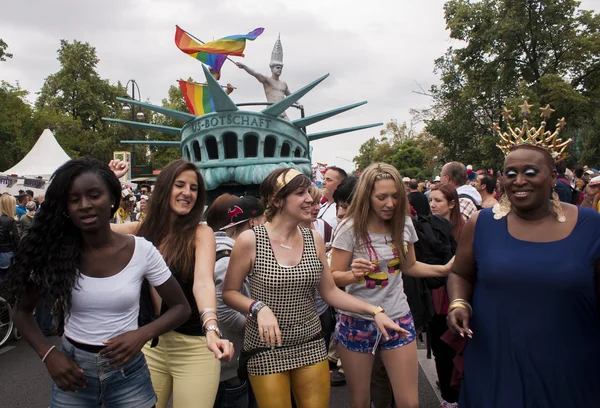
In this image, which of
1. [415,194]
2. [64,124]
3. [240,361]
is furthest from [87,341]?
[64,124]

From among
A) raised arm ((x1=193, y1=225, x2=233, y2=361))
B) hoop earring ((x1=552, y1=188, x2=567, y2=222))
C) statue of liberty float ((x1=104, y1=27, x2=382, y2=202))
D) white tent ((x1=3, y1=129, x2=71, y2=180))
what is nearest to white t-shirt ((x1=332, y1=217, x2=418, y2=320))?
raised arm ((x1=193, y1=225, x2=233, y2=361))

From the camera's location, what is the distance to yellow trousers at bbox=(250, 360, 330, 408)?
251cm

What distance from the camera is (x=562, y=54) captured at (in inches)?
888

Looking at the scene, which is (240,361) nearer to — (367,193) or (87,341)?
(87,341)

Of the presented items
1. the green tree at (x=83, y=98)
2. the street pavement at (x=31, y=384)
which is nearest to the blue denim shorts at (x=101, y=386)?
the street pavement at (x=31, y=384)

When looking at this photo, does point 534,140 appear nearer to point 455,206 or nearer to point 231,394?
point 455,206

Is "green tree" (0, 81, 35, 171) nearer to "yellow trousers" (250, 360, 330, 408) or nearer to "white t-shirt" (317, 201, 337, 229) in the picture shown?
"white t-shirt" (317, 201, 337, 229)

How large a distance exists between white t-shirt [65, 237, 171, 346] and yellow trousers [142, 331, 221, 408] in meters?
0.52

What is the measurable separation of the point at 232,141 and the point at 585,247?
14.2 metres

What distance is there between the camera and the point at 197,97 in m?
16.7

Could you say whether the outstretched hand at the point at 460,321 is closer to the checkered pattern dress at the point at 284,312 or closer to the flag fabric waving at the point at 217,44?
the checkered pattern dress at the point at 284,312

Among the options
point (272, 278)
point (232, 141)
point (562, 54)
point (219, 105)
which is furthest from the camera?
point (562, 54)

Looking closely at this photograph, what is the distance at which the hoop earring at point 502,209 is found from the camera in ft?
7.62

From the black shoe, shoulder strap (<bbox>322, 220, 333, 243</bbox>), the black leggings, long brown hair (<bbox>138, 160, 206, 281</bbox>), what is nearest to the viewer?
long brown hair (<bbox>138, 160, 206, 281</bbox>)
